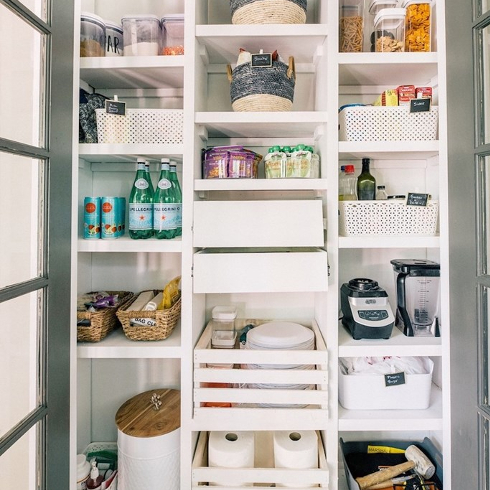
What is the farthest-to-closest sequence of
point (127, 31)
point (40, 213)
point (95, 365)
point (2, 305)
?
point (95, 365) → point (127, 31) → point (40, 213) → point (2, 305)

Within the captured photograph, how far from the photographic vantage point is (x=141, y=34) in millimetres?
1404

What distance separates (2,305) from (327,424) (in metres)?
1.11

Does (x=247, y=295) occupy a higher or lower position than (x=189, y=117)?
lower

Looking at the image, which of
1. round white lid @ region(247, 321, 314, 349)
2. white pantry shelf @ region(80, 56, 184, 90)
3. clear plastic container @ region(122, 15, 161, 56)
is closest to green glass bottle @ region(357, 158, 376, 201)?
round white lid @ region(247, 321, 314, 349)

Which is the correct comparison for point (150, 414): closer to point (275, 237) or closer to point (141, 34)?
point (275, 237)

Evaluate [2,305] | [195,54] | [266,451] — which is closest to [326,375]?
[266,451]

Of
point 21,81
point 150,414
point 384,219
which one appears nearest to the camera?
point 21,81

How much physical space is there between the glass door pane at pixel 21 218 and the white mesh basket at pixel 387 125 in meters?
1.09

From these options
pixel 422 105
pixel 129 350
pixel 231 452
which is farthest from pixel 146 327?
pixel 422 105

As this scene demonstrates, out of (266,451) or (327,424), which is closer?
(327,424)

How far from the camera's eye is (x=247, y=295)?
1706mm

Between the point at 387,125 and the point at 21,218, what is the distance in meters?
1.28

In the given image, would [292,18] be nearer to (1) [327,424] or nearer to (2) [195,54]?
(2) [195,54]

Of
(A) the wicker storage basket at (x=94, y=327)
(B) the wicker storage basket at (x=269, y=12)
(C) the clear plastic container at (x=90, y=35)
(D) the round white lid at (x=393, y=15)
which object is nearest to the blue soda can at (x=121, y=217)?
(A) the wicker storage basket at (x=94, y=327)
